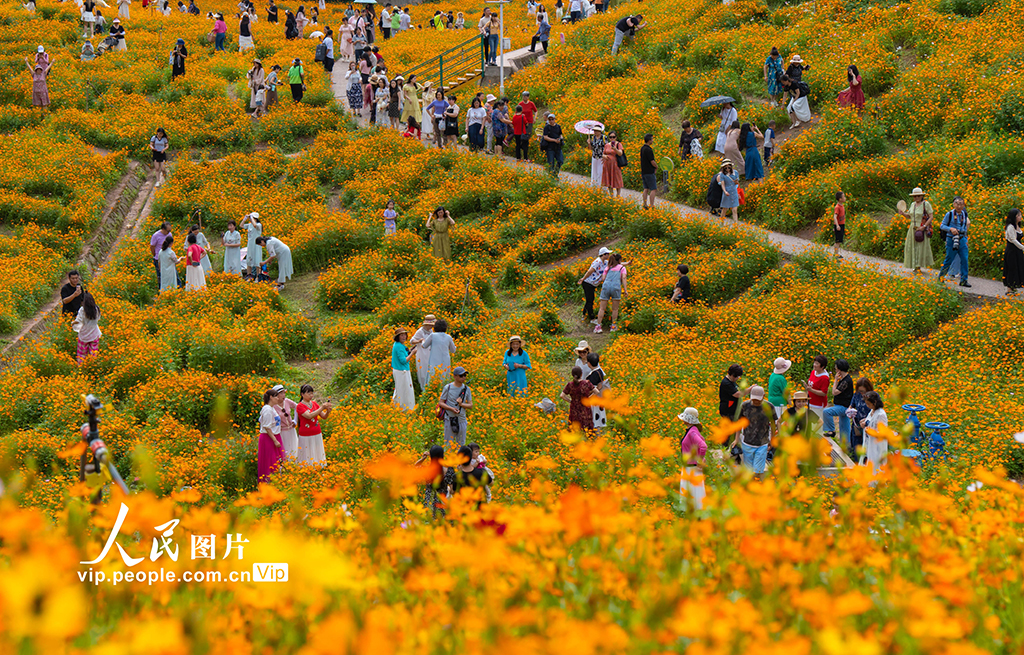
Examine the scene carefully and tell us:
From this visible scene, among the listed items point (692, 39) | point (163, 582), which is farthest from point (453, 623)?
point (692, 39)

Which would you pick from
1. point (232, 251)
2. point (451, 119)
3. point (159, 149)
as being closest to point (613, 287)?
point (232, 251)

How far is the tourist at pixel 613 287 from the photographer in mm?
15875

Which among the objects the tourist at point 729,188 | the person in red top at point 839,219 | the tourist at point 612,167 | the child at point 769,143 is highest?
the child at point 769,143

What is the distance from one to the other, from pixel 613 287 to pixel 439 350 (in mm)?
3790

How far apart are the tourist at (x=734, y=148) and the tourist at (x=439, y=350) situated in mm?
9413

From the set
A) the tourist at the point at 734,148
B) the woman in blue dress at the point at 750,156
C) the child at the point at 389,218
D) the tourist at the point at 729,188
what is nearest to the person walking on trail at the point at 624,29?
the woman in blue dress at the point at 750,156

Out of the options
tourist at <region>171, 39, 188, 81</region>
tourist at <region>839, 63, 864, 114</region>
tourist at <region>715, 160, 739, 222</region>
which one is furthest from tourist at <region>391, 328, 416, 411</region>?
tourist at <region>171, 39, 188, 81</region>

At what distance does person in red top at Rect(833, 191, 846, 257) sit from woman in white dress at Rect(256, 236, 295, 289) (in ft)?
34.9

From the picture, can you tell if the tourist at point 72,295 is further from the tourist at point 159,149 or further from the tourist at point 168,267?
the tourist at point 159,149

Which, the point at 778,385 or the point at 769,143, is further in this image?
the point at 769,143

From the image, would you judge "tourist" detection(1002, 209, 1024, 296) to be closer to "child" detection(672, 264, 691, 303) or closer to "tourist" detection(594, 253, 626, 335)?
"child" detection(672, 264, 691, 303)

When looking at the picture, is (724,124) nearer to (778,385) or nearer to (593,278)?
(593,278)

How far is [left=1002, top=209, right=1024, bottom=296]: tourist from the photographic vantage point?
47.1 ft

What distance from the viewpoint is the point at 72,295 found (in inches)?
605
